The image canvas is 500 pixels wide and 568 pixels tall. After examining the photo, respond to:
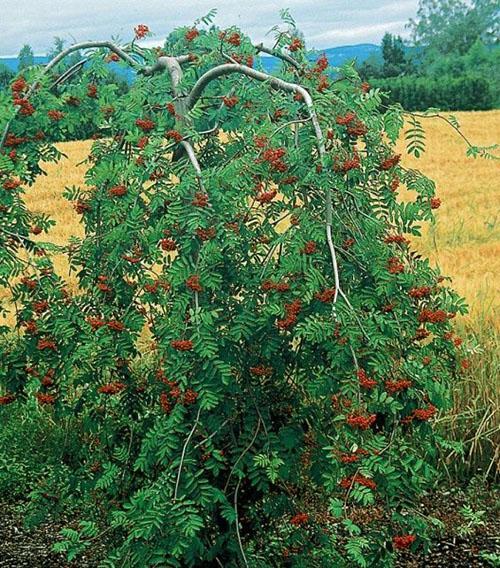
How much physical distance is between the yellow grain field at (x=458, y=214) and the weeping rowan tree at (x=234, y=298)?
1.72ft

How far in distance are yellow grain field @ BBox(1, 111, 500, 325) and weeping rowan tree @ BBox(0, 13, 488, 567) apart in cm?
53

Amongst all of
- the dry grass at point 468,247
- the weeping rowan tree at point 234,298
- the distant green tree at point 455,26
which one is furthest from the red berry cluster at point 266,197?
the distant green tree at point 455,26

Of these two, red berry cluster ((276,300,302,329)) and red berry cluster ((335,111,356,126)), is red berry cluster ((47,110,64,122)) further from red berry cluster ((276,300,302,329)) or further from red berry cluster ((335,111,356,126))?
red berry cluster ((276,300,302,329))

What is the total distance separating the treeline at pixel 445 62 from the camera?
34.6 meters

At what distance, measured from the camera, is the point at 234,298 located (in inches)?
104

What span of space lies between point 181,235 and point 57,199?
919cm

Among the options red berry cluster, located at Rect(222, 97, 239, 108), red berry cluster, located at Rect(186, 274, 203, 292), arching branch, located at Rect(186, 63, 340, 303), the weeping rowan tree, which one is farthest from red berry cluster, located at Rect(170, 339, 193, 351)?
red berry cluster, located at Rect(222, 97, 239, 108)

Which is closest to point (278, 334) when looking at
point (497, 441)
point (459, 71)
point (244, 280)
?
point (244, 280)

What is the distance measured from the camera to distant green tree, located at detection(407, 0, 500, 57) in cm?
5962

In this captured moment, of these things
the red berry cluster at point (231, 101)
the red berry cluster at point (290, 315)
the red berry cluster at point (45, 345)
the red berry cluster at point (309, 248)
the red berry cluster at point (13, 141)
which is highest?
the red berry cluster at point (231, 101)

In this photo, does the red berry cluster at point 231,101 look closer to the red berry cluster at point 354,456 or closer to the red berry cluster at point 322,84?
the red berry cluster at point 322,84

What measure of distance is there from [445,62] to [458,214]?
4354cm

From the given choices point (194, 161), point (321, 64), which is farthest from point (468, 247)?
point (194, 161)

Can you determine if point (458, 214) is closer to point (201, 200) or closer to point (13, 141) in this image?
point (13, 141)
